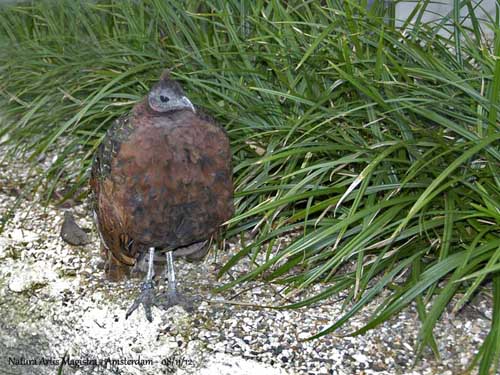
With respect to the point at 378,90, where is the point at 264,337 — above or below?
below

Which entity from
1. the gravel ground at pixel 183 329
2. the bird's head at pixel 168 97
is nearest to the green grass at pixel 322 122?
the gravel ground at pixel 183 329

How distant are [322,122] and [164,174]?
687 mm

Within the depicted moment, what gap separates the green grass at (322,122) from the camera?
2652 mm

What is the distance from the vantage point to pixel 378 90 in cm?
300

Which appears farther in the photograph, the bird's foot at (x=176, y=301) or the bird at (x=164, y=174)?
the bird's foot at (x=176, y=301)

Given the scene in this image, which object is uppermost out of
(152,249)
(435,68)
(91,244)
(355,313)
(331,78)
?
(435,68)

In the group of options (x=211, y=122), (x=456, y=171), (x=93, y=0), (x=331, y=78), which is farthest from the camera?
(x=93, y=0)

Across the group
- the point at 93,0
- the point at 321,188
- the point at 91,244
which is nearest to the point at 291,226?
the point at 321,188

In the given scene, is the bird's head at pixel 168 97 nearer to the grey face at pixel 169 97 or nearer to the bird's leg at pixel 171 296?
the grey face at pixel 169 97

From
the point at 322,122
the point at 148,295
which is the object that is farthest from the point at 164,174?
the point at 322,122

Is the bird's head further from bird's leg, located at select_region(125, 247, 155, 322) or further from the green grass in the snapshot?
bird's leg, located at select_region(125, 247, 155, 322)

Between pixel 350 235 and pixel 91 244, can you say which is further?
pixel 91 244

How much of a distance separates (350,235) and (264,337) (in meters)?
0.50

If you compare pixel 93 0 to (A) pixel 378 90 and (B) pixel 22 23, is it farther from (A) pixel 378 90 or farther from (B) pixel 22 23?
(A) pixel 378 90
